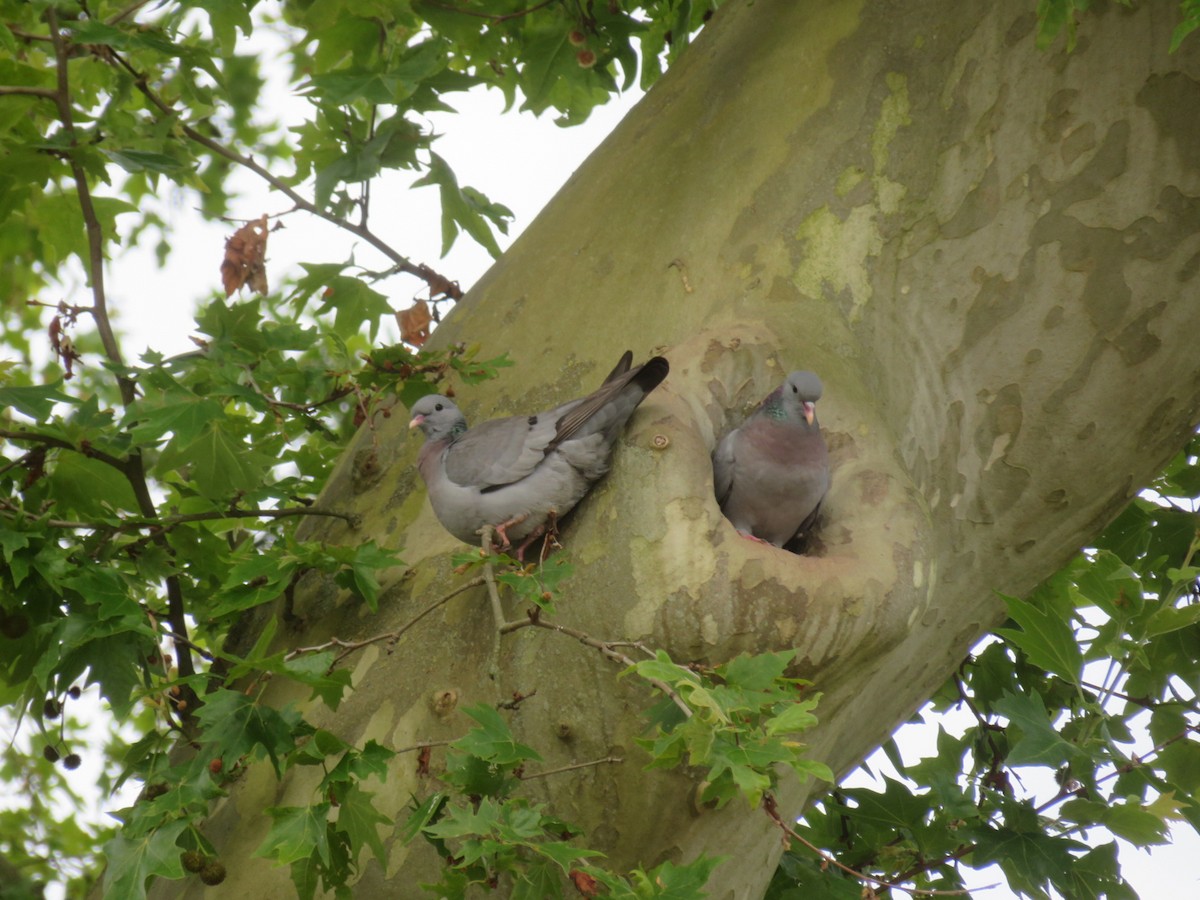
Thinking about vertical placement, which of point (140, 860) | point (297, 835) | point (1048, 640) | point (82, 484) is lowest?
point (140, 860)

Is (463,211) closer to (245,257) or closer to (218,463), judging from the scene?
(245,257)

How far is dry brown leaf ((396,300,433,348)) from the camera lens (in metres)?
3.51

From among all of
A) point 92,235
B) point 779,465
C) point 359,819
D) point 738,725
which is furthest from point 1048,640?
point 92,235

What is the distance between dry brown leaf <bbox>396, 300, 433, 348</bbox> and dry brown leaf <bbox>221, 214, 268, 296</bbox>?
408mm

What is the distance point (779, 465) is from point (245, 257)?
177 centimetres

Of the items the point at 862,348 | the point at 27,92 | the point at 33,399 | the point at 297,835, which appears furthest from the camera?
the point at 27,92

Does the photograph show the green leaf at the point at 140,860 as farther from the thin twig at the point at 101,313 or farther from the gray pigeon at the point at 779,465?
the gray pigeon at the point at 779,465

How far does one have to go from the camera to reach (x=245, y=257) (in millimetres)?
3393

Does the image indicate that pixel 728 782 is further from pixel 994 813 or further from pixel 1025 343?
pixel 994 813

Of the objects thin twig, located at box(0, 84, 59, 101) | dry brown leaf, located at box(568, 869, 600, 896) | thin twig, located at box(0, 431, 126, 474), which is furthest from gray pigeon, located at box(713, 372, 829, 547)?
thin twig, located at box(0, 84, 59, 101)

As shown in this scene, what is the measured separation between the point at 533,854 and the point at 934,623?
3.96 feet

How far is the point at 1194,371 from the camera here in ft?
9.12

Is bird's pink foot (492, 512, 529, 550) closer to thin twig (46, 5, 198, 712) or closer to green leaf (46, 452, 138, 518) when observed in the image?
thin twig (46, 5, 198, 712)

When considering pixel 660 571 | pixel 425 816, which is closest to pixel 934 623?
pixel 660 571
